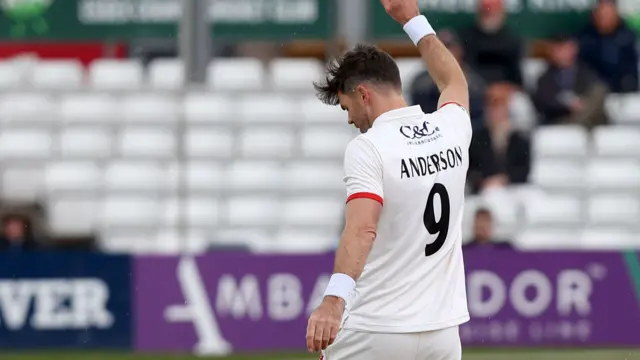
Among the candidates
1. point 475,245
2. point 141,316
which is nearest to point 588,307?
point 475,245

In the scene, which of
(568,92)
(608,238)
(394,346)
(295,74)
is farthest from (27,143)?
(394,346)

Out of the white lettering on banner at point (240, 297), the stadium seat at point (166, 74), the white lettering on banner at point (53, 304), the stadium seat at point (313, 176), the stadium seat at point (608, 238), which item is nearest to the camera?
the white lettering on banner at point (53, 304)

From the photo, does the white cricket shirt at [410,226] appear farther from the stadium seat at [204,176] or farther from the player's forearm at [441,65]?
the stadium seat at [204,176]

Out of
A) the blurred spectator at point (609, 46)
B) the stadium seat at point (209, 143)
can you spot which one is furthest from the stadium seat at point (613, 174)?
the stadium seat at point (209, 143)

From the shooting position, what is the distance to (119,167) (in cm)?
1404

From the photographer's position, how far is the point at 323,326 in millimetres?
4523

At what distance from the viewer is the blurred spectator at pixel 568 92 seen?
1406 cm

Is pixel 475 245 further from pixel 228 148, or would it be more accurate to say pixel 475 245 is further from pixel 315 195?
pixel 228 148

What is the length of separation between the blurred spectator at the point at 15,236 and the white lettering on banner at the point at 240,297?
1704 millimetres

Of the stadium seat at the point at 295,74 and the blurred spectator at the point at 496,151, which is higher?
the stadium seat at the point at 295,74

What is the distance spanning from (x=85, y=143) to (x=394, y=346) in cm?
972

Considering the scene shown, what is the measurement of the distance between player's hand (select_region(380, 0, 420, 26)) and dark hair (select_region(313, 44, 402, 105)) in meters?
0.58

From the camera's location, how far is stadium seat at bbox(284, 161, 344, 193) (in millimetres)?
13883

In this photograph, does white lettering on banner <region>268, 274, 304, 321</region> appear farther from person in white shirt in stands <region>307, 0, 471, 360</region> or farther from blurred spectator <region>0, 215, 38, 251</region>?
person in white shirt in stands <region>307, 0, 471, 360</region>
